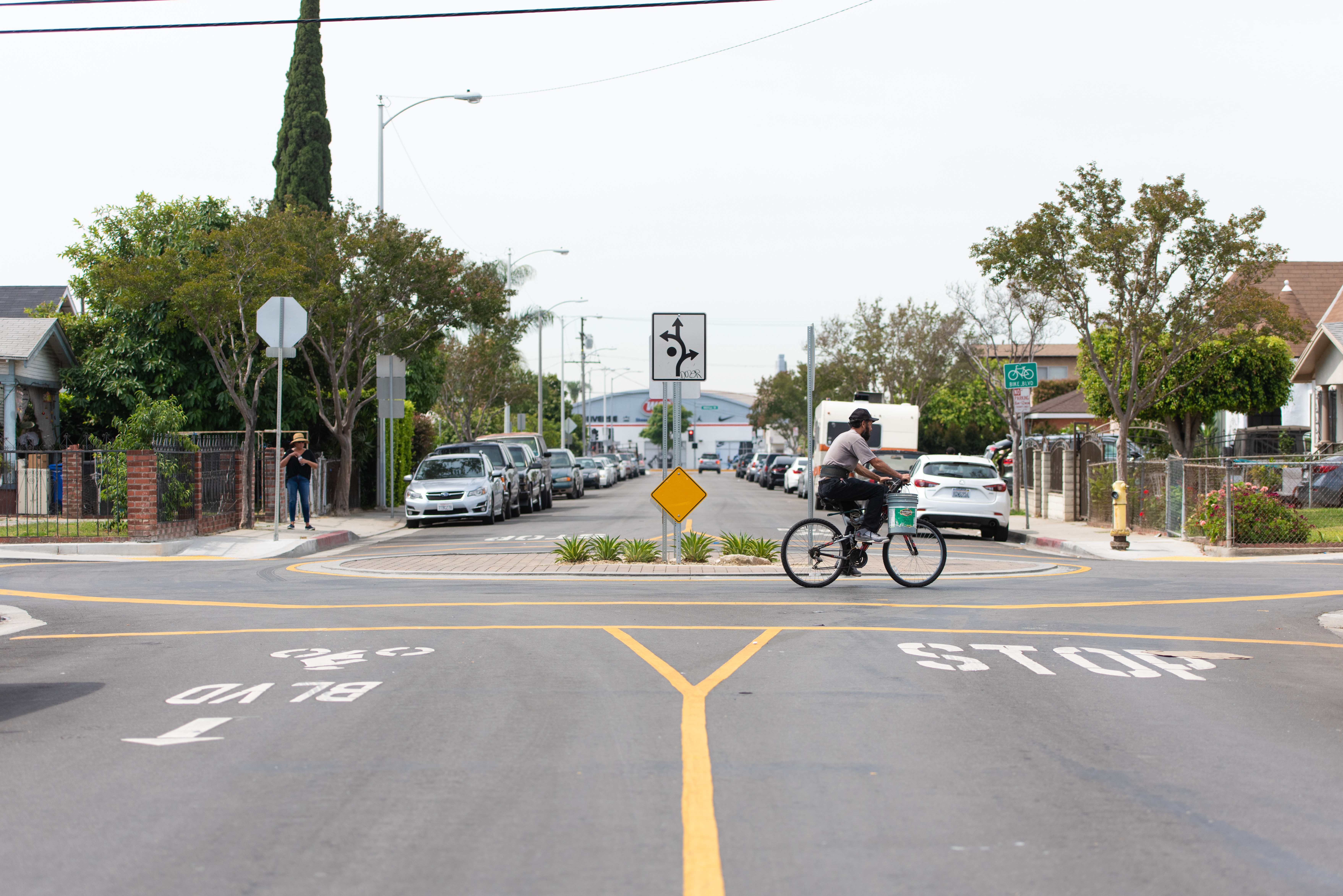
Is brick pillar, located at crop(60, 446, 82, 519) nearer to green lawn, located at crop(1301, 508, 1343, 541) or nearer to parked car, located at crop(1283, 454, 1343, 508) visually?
green lawn, located at crop(1301, 508, 1343, 541)

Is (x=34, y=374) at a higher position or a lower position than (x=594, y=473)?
higher

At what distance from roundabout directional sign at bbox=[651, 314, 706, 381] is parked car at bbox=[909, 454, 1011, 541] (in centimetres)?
858

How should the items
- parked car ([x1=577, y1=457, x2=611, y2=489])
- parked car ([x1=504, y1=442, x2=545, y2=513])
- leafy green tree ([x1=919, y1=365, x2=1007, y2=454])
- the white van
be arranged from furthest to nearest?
leafy green tree ([x1=919, y1=365, x2=1007, y2=454]) → parked car ([x1=577, y1=457, x2=611, y2=489]) → the white van → parked car ([x1=504, y1=442, x2=545, y2=513])

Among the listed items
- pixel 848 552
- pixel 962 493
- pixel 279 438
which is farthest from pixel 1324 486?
pixel 279 438

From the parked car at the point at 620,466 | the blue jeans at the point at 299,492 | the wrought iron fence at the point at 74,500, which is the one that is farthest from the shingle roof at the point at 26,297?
the parked car at the point at 620,466

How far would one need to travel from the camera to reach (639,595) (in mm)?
12812

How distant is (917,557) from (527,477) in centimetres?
1998

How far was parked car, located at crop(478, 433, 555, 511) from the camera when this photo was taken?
35.3 meters

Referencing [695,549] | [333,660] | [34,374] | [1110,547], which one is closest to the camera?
[333,660]

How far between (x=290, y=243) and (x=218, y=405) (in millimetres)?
5844

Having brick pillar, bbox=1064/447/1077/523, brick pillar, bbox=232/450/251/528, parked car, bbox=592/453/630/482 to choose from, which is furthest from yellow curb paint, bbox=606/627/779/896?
parked car, bbox=592/453/630/482

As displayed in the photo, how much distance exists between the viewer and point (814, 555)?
43.7ft

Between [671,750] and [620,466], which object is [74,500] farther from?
[620,466]

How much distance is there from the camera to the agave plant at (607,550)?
1609cm
